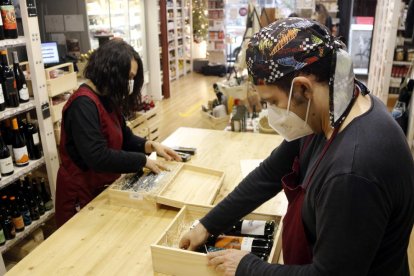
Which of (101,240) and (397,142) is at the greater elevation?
(397,142)

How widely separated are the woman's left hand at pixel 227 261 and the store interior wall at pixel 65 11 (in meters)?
5.47

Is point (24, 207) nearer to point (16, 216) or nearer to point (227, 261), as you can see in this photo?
point (16, 216)

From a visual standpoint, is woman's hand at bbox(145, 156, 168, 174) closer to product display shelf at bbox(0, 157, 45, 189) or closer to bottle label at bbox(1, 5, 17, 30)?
product display shelf at bbox(0, 157, 45, 189)

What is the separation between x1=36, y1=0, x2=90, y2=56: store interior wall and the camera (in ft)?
19.9

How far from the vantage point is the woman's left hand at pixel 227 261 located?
112 centimetres

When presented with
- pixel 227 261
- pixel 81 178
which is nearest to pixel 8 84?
pixel 81 178

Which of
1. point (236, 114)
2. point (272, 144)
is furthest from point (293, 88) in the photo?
point (236, 114)

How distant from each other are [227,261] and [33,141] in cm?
233

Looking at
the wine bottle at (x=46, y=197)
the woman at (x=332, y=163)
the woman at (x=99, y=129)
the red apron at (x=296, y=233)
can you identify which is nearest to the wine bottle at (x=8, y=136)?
the wine bottle at (x=46, y=197)

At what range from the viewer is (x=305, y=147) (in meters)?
1.23

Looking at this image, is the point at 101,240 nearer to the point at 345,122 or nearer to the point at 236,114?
the point at 345,122

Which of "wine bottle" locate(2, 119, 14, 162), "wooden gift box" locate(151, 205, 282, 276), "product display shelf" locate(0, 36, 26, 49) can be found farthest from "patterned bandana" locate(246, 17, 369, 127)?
"wine bottle" locate(2, 119, 14, 162)

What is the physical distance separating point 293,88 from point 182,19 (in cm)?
986

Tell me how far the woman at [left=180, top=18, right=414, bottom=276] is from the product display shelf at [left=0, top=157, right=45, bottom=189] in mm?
2012
